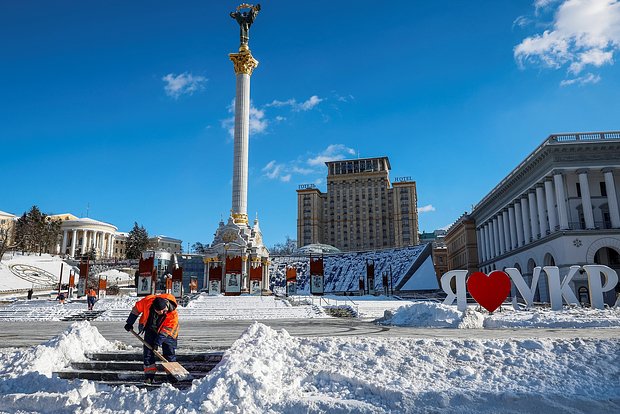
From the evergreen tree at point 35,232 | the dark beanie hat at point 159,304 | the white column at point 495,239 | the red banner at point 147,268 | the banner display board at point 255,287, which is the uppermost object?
the evergreen tree at point 35,232

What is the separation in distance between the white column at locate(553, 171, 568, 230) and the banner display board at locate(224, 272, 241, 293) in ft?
102

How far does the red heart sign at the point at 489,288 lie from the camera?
875 inches

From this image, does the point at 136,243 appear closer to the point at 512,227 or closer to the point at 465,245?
the point at 465,245

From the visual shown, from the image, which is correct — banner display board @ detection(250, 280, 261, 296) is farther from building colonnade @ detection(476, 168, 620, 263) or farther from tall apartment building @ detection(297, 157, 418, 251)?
tall apartment building @ detection(297, 157, 418, 251)

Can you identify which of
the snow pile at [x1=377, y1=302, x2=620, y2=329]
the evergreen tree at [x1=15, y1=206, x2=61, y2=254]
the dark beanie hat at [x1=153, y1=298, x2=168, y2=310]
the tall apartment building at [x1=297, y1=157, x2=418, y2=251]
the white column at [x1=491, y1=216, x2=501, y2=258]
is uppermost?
the tall apartment building at [x1=297, y1=157, x2=418, y2=251]

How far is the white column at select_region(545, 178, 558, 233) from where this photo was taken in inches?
1784

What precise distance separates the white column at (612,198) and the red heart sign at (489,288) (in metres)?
29.1

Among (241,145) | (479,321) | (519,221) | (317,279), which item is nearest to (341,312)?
(479,321)

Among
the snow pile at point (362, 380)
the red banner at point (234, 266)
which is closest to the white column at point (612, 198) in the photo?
the red banner at point (234, 266)

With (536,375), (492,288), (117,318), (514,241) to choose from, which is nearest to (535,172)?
(514,241)

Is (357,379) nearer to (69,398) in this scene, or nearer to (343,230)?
A: (69,398)

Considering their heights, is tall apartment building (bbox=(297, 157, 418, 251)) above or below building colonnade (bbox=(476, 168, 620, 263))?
above

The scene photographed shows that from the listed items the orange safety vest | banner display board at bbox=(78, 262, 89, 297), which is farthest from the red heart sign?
banner display board at bbox=(78, 262, 89, 297)

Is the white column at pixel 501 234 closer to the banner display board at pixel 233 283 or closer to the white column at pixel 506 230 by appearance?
the white column at pixel 506 230
